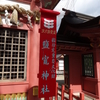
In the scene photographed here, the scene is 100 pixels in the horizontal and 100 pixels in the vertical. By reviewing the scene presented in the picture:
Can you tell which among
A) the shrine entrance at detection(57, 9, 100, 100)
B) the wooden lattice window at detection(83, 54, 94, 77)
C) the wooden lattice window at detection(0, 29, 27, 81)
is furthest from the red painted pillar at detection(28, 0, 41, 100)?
the wooden lattice window at detection(83, 54, 94, 77)

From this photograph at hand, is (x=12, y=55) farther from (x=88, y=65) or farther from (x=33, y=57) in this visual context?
(x=88, y=65)

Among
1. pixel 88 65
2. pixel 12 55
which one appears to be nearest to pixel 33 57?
pixel 12 55

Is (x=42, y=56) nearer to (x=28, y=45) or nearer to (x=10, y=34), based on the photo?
(x=28, y=45)

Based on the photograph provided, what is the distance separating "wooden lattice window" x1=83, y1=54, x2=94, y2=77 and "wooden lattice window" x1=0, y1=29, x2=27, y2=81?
441cm

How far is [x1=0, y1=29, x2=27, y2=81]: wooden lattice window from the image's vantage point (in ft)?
12.7

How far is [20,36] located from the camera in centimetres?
421

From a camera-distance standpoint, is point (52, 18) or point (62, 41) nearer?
point (52, 18)

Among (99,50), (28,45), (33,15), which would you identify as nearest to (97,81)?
(99,50)

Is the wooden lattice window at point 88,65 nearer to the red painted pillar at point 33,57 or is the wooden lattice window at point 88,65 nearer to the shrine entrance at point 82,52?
the shrine entrance at point 82,52

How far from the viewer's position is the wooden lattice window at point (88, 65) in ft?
22.7

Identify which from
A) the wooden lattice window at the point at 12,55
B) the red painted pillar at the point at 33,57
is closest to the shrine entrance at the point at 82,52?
the red painted pillar at the point at 33,57

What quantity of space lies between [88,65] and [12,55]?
4.91m

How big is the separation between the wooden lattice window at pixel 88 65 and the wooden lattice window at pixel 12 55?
441cm

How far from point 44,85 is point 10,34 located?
2.10 m
